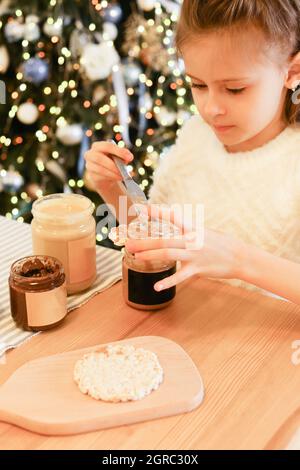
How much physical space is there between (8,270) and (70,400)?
1.51 feet

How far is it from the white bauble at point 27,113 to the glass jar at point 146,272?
4.85ft

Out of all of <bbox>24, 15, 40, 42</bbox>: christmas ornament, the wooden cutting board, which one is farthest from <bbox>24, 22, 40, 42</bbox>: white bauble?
the wooden cutting board

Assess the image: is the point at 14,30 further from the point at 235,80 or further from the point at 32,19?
the point at 235,80

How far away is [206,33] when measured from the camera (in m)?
1.10

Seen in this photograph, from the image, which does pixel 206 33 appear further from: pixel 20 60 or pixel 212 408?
pixel 20 60

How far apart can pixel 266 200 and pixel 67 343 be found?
59 centimetres

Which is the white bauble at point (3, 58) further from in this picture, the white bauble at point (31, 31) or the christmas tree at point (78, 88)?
the white bauble at point (31, 31)

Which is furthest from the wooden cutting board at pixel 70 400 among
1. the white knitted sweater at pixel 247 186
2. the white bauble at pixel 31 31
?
the white bauble at pixel 31 31

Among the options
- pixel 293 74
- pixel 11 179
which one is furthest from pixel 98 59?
pixel 293 74

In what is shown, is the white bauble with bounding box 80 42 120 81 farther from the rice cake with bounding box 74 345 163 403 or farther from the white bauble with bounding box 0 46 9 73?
the rice cake with bounding box 74 345 163 403

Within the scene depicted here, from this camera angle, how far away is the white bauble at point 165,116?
2553 millimetres

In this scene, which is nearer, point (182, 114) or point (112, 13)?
point (112, 13)

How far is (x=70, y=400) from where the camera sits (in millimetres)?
836
